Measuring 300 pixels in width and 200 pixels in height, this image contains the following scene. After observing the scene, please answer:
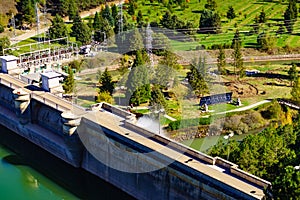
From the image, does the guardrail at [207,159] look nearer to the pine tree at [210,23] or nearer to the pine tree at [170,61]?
the pine tree at [170,61]

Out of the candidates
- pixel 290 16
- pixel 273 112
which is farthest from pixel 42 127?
pixel 290 16

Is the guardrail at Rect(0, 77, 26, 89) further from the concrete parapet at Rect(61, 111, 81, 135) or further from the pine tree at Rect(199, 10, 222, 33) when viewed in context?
the pine tree at Rect(199, 10, 222, 33)

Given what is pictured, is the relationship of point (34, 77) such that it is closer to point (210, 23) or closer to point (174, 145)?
point (174, 145)

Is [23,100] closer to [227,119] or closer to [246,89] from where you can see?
[227,119]

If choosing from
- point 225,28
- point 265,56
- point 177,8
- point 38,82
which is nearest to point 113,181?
point 38,82

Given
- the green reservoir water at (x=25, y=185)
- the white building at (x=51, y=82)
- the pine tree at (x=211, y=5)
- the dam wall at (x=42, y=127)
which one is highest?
the pine tree at (x=211, y=5)

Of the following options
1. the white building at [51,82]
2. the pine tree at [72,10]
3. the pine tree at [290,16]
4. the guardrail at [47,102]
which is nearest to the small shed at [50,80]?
the white building at [51,82]
